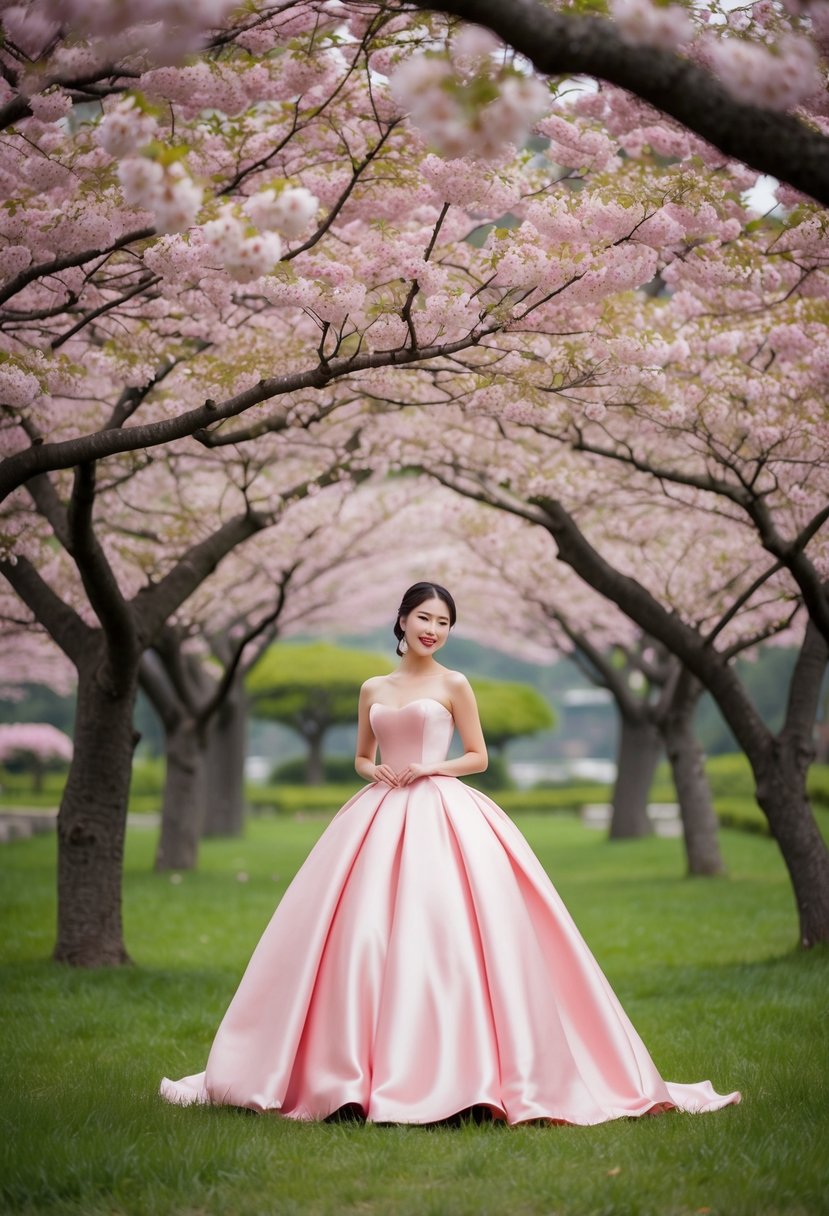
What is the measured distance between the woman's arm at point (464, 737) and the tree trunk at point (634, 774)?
14072 millimetres

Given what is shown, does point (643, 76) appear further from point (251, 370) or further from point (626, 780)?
point (626, 780)

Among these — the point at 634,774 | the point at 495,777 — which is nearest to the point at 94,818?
the point at 634,774

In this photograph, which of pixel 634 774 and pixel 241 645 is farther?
pixel 634 774

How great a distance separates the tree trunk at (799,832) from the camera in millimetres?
8438

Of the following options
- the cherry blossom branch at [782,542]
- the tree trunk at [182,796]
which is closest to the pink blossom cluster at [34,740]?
the tree trunk at [182,796]

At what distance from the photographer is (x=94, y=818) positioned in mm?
8258

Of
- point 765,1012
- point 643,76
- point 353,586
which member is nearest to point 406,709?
point 643,76

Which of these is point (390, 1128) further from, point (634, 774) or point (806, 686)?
point (634, 774)

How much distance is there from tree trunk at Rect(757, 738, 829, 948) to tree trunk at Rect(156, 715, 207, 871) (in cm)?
767

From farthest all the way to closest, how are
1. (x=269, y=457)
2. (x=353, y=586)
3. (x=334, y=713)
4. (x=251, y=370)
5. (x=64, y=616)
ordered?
(x=334, y=713), (x=353, y=586), (x=269, y=457), (x=64, y=616), (x=251, y=370)

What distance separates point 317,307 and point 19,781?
32.7m

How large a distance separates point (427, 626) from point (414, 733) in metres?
0.48

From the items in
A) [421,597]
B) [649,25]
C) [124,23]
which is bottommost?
[421,597]

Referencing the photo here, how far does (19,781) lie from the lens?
117 ft
